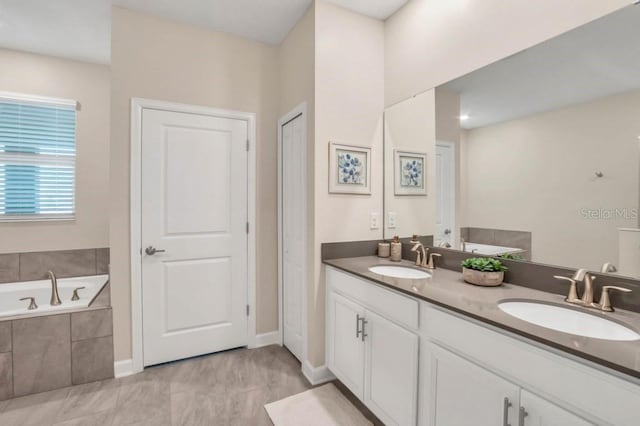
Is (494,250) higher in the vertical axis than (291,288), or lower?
higher

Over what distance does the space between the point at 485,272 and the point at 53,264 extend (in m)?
3.73

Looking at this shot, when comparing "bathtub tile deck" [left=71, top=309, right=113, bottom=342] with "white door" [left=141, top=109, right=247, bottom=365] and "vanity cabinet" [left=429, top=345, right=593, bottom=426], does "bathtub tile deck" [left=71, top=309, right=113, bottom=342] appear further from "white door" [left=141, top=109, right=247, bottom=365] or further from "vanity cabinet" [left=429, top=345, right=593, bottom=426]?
"vanity cabinet" [left=429, top=345, right=593, bottom=426]

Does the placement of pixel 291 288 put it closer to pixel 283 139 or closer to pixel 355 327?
pixel 355 327

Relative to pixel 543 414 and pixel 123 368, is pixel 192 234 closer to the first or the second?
pixel 123 368

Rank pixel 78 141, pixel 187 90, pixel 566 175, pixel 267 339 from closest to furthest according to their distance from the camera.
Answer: pixel 566 175 < pixel 187 90 < pixel 267 339 < pixel 78 141

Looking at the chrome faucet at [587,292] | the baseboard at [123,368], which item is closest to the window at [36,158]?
the baseboard at [123,368]

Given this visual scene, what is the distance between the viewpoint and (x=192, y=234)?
2.47 meters

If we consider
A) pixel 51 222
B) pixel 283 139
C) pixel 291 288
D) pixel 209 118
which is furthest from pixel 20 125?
pixel 291 288

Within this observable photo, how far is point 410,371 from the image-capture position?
142 centimetres

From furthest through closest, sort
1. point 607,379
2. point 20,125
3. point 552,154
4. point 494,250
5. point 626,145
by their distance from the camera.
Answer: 1. point 20,125
2. point 494,250
3. point 552,154
4. point 626,145
5. point 607,379

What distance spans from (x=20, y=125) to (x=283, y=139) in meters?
2.55

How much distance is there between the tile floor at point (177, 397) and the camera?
1783 mm

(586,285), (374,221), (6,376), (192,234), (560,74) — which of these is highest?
(560,74)

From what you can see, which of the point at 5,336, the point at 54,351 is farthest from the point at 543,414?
the point at 5,336
